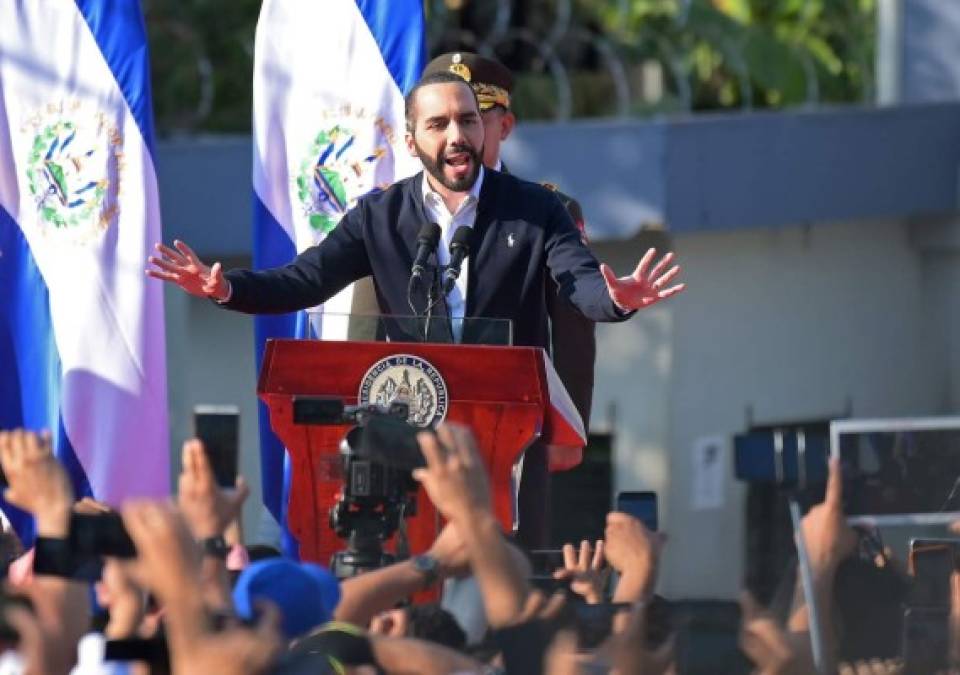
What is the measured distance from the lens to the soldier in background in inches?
229

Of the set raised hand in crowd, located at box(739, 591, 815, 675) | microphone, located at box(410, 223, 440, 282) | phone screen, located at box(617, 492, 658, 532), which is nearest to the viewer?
raised hand in crowd, located at box(739, 591, 815, 675)

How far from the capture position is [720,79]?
625 inches

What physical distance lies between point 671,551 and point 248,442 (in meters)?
2.14

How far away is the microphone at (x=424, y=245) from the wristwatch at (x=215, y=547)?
107 cm

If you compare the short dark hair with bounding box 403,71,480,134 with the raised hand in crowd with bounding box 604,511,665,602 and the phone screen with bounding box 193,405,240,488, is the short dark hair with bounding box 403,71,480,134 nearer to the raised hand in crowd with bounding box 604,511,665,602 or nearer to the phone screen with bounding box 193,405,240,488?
the phone screen with bounding box 193,405,240,488

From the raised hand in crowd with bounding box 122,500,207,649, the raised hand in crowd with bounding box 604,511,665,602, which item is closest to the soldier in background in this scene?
the raised hand in crowd with bounding box 604,511,665,602

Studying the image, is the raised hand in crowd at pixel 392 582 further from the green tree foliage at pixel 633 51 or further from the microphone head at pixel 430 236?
the green tree foliage at pixel 633 51

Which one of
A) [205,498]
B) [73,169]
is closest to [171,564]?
[205,498]

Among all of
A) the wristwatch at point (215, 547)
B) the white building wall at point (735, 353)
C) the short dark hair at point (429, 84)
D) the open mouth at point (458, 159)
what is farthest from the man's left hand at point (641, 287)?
the white building wall at point (735, 353)

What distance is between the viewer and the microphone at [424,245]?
5312mm

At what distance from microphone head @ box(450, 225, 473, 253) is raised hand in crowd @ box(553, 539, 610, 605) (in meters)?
0.81

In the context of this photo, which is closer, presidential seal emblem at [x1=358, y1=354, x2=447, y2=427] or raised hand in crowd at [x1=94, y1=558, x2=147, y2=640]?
raised hand in crowd at [x1=94, y1=558, x2=147, y2=640]

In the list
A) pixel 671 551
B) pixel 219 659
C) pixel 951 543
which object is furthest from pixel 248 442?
pixel 219 659

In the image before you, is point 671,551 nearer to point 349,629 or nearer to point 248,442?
point 248,442
